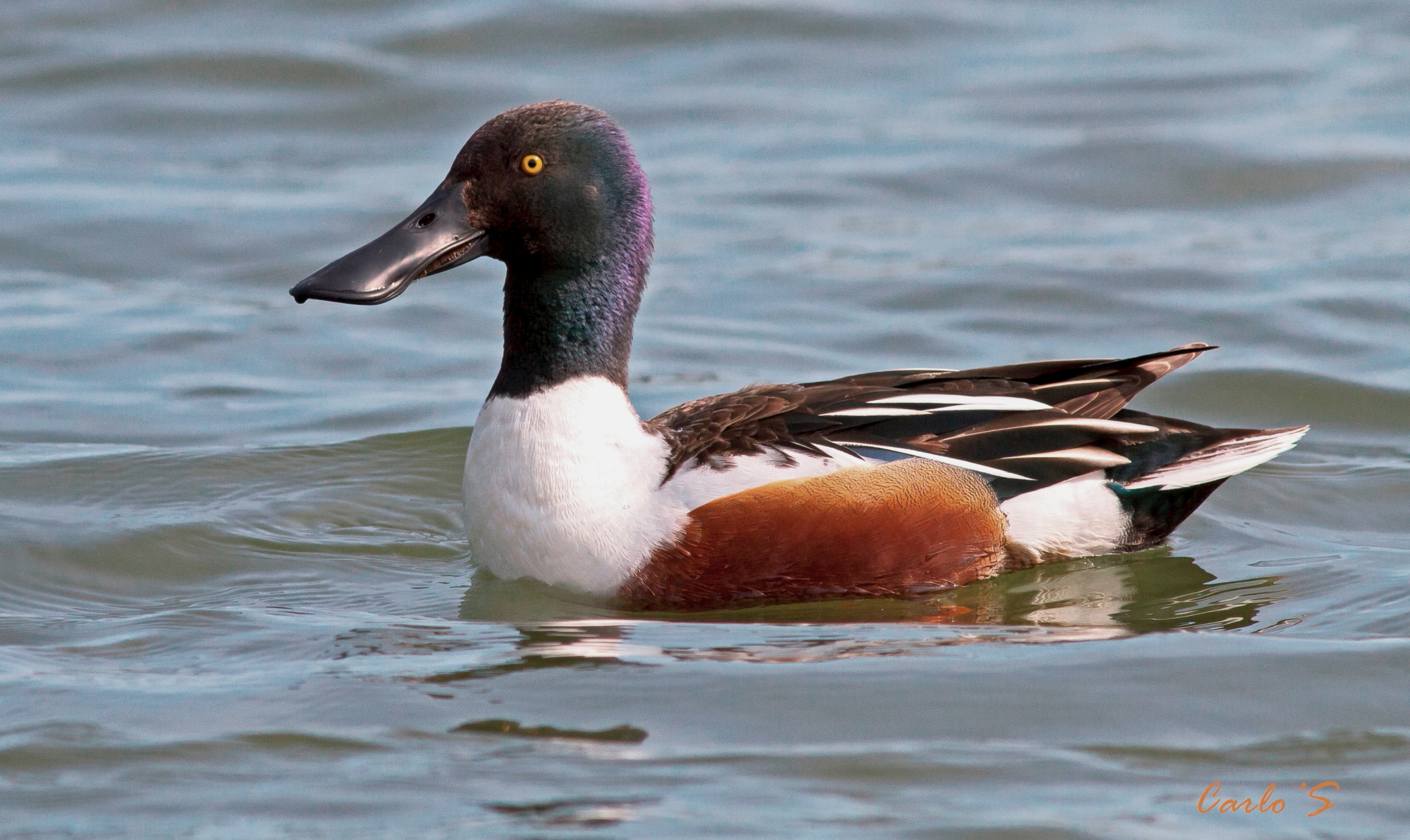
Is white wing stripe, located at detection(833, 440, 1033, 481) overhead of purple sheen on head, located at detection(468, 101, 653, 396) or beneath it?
beneath

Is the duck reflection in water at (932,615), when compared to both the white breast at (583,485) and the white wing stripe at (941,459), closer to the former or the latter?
the white breast at (583,485)

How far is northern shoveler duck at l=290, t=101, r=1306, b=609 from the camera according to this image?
557cm

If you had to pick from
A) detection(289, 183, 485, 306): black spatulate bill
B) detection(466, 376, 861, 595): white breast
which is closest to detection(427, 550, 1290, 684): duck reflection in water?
detection(466, 376, 861, 595): white breast

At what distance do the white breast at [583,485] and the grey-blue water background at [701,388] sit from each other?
21cm

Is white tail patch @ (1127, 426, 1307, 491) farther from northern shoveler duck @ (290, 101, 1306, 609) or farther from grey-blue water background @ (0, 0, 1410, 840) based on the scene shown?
grey-blue water background @ (0, 0, 1410, 840)

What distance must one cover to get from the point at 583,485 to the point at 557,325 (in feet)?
1.83

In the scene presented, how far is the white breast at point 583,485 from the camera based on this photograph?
5578 millimetres

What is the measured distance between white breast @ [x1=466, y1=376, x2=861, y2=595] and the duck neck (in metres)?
0.06

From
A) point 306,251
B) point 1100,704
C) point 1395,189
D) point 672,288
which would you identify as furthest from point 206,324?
point 1395,189

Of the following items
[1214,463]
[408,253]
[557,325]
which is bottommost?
[1214,463]
